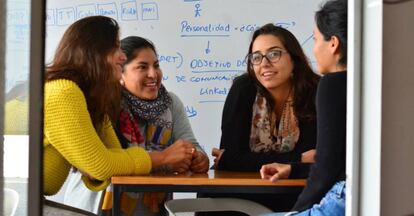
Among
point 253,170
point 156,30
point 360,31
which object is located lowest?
point 253,170

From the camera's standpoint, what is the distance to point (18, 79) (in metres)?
1.22

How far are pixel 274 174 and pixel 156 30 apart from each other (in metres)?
2.53

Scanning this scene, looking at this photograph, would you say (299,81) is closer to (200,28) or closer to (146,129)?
(146,129)

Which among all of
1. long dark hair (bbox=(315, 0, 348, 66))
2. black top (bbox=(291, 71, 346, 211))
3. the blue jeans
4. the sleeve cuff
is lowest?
the blue jeans

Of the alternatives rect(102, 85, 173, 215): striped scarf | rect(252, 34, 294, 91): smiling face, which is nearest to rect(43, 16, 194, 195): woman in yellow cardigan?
rect(102, 85, 173, 215): striped scarf

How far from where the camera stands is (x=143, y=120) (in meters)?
3.32

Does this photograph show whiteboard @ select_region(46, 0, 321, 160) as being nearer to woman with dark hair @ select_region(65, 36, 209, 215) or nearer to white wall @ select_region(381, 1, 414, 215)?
woman with dark hair @ select_region(65, 36, 209, 215)

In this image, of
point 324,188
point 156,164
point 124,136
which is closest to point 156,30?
point 124,136

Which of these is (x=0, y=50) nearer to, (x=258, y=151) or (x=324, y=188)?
(x=324, y=188)

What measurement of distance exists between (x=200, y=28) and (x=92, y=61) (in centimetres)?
232

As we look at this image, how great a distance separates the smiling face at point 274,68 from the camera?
3.13 metres

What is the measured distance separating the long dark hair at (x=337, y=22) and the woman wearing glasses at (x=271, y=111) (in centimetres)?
67

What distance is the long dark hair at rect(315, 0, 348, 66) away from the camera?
2379 millimetres

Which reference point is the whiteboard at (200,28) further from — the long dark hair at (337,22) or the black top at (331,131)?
the black top at (331,131)
